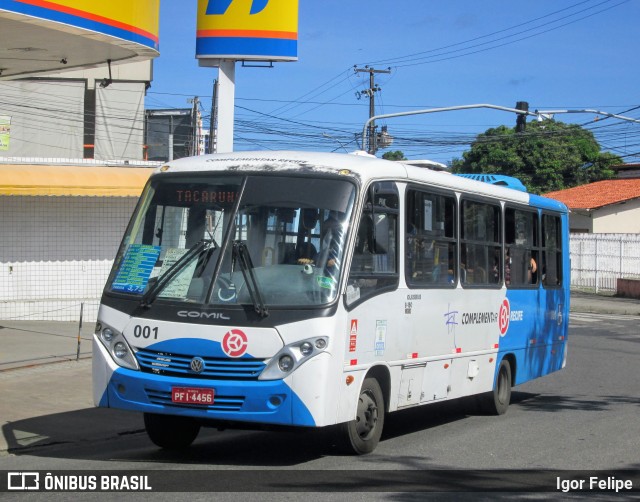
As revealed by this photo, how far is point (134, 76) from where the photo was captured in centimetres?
3133

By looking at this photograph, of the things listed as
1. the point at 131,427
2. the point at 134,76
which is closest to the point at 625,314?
the point at 134,76

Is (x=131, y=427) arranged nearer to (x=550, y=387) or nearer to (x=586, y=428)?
(x=586, y=428)

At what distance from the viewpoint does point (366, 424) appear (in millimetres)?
8812

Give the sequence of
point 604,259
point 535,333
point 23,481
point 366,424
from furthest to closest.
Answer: point 604,259 → point 535,333 → point 366,424 → point 23,481

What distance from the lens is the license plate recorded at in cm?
788

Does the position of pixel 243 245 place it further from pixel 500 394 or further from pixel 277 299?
pixel 500 394

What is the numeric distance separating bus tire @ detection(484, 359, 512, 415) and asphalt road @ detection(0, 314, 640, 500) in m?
0.15

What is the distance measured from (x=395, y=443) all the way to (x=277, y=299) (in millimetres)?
2626

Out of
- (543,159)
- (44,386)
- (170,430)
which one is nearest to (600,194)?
(543,159)

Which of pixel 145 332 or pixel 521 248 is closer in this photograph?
pixel 145 332

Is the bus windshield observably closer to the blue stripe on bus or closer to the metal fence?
the blue stripe on bus

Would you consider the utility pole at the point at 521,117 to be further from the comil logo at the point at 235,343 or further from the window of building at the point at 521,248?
the comil logo at the point at 235,343

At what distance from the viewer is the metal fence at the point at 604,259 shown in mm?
40219

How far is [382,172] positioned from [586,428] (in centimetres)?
416
